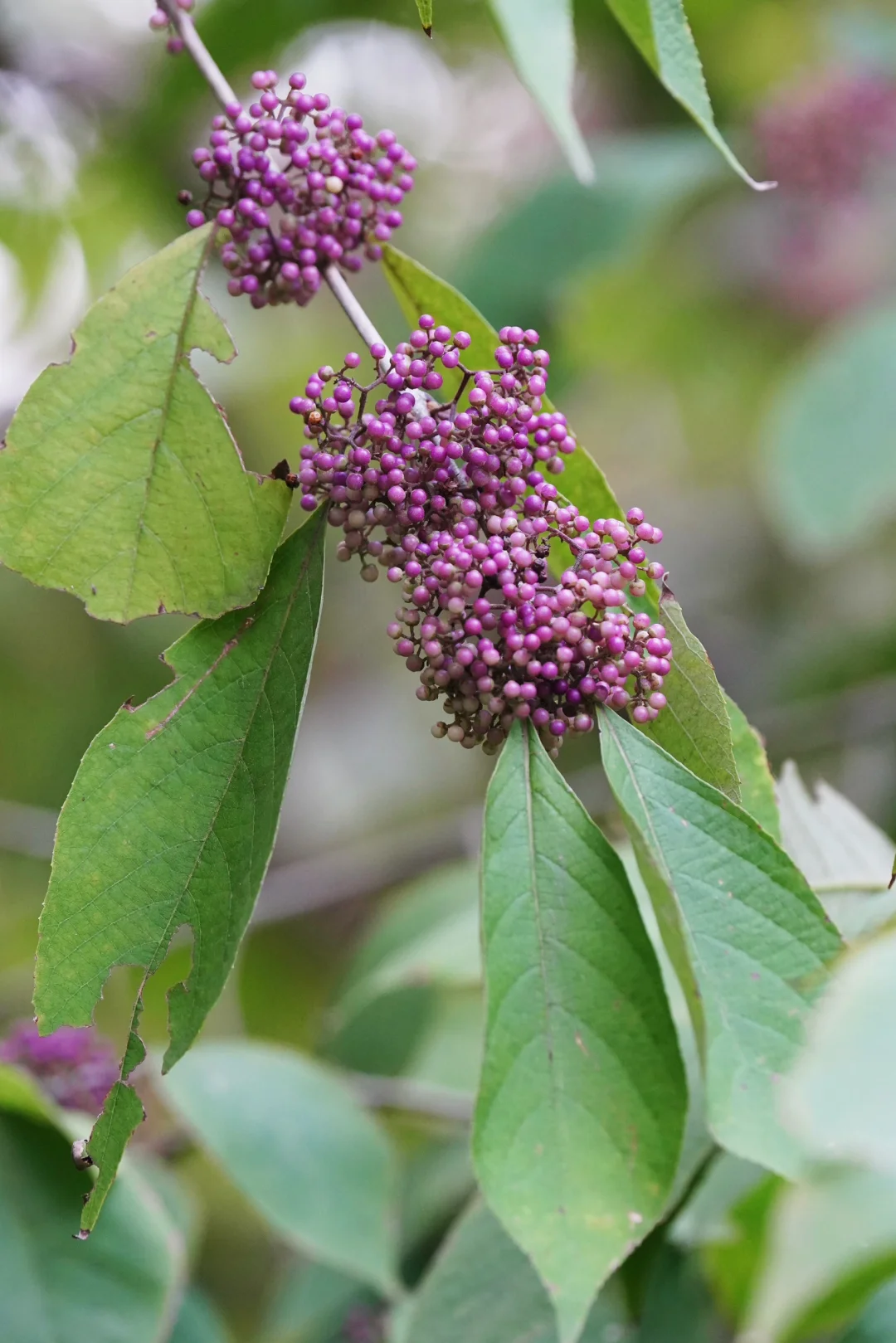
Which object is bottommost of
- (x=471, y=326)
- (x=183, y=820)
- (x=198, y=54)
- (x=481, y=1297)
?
(x=481, y=1297)

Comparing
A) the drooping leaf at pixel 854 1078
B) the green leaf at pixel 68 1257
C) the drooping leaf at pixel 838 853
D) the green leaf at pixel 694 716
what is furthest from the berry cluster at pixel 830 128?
the drooping leaf at pixel 854 1078

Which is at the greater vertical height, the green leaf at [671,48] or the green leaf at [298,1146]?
the green leaf at [671,48]

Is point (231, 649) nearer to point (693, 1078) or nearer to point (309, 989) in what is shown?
point (693, 1078)

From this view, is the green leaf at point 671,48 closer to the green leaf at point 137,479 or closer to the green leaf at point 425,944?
the green leaf at point 137,479

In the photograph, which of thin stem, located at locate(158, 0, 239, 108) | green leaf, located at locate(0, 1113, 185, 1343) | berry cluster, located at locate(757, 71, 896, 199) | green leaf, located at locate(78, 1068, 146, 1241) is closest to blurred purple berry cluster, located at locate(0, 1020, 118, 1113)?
green leaf, located at locate(0, 1113, 185, 1343)

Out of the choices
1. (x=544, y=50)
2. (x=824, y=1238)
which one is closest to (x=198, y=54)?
(x=544, y=50)

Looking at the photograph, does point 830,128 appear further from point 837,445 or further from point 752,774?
point 752,774
